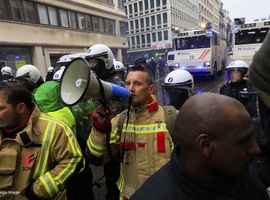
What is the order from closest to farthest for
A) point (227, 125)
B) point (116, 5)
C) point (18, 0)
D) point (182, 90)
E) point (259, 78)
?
point (259, 78) → point (227, 125) → point (182, 90) → point (18, 0) → point (116, 5)

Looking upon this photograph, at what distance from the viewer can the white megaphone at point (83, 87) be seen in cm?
136

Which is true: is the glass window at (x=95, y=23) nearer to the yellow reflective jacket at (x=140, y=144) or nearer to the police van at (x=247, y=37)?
the police van at (x=247, y=37)

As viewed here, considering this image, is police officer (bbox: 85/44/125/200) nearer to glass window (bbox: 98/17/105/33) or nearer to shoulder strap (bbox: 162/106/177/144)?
shoulder strap (bbox: 162/106/177/144)

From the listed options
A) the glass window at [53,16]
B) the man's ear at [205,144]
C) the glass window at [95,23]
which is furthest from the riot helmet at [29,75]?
the glass window at [95,23]

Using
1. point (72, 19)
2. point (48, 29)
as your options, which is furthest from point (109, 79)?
point (72, 19)

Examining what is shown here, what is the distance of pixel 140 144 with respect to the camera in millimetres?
1853

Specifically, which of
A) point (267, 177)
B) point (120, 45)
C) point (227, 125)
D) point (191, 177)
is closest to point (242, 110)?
point (227, 125)

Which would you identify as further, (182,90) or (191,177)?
(182,90)

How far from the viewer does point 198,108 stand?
1.04 metres

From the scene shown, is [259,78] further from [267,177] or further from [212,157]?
[267,177]

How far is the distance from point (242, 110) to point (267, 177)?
1.23m

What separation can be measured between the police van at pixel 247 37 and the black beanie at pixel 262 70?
1132cm

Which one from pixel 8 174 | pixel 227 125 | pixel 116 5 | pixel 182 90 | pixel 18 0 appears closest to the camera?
pixel 227 125

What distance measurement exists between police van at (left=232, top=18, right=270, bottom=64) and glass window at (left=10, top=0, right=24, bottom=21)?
13802mm
